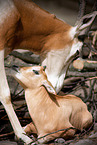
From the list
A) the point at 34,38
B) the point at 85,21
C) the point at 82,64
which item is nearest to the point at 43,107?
the point at 34,38

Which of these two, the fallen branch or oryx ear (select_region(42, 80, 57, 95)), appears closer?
oryx ear (select_region(42, 80, 57, 95))

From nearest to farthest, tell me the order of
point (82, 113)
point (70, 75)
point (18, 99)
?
point (82, 113)
point (18, 99)
point (70, 75)

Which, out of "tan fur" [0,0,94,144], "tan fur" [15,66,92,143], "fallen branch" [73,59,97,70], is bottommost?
"tan fur" [15,66,92,143]

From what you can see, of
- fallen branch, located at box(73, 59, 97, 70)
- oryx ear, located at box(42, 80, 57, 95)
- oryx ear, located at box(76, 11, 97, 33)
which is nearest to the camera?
oryx ear, located at box(42, 80, 57, 95)

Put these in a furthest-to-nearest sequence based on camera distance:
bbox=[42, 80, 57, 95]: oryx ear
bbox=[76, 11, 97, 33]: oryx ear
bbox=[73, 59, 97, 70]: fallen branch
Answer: bbox=[73, 59, 97, 70]: fallen branch, bbox=[76, 11, 97, 33]: oryx ear, bbox=[42, 80, 57, 95]: oryx ear

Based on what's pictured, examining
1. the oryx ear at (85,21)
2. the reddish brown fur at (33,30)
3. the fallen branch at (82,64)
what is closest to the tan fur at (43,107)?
the reddish brown fur at (33,30)

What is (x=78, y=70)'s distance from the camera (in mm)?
1205

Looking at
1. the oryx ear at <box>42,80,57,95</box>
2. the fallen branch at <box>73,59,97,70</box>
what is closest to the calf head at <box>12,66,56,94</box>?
the oryx ear at <box>42,80,57,95</box>

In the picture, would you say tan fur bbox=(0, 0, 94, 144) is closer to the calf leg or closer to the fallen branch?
the calf leg

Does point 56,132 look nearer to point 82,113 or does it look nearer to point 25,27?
point 82,113

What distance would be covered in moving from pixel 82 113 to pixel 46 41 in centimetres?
30

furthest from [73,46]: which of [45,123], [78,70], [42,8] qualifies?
[78,70]

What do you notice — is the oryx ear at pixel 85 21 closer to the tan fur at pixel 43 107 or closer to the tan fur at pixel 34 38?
the tan fur at pixel 34 38

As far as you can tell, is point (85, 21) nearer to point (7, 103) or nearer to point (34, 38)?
point (34, 38)
